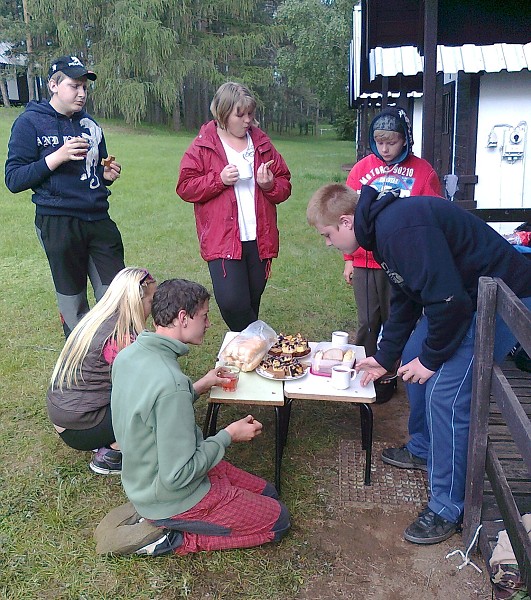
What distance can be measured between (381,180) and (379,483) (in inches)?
64.6

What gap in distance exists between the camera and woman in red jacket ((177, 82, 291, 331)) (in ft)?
11.6

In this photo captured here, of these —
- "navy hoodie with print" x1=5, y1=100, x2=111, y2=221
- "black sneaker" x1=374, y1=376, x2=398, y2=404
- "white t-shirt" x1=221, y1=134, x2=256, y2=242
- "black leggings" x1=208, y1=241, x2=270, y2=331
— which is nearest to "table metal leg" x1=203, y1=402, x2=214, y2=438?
"black leggings" x1=208, y1=241, x2=270, y2=331

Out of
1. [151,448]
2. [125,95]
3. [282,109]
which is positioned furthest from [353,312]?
[282,109]

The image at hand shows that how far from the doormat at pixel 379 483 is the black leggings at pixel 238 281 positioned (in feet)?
3.30

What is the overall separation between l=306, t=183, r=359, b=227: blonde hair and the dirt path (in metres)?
1.32

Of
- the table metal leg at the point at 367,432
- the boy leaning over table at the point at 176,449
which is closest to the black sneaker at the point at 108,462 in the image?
the boy leaning over table at the point at 176,449

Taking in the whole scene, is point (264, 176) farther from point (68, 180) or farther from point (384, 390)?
point (384, 390)

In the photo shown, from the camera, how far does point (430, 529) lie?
258 cm

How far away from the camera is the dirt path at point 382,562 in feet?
7.62

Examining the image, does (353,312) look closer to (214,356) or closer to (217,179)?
(214,356)

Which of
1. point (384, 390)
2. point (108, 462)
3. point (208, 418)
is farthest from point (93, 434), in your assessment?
point (384, 390)

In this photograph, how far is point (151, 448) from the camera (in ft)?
7.40

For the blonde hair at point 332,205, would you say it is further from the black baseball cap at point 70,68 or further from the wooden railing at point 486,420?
the black baseball cap at point 70,68

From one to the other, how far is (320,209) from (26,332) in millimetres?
3496
